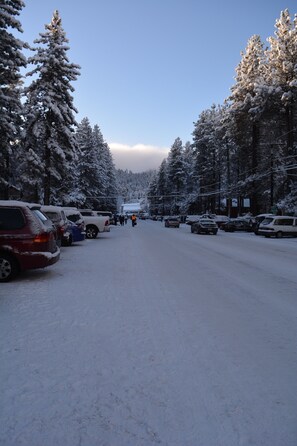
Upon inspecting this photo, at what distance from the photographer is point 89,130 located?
208 ft

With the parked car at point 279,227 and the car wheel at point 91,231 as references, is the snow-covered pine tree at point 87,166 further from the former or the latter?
the car wheel at point 91,231

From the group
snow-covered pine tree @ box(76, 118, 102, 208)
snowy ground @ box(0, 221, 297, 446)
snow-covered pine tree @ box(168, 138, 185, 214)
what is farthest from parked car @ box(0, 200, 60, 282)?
snow-covered pine tree @ box(168, 138, 185, 214)

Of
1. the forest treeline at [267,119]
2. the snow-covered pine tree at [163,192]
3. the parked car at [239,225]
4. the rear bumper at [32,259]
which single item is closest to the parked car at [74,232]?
the rear bumper at [32,259]

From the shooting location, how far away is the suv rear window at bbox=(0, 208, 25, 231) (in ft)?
29.4

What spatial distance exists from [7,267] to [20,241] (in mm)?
668

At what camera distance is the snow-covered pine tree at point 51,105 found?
98.0 ft

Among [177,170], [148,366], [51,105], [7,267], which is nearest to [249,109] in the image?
[51,105]

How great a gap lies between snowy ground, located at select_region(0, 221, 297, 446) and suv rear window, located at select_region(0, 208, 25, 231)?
140 centimetres

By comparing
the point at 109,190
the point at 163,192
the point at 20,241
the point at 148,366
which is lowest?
the point at 148,366

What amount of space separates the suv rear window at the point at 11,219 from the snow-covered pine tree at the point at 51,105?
2093 cm

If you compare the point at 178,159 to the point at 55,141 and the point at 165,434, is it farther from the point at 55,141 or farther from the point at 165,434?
the point at 165,434

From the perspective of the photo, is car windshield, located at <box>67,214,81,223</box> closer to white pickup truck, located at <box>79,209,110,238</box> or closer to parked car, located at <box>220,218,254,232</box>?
white pickup truck, located at <box>79,209,110,238</box>

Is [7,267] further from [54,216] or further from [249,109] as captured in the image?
[249,109]

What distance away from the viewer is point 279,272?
11.0m
